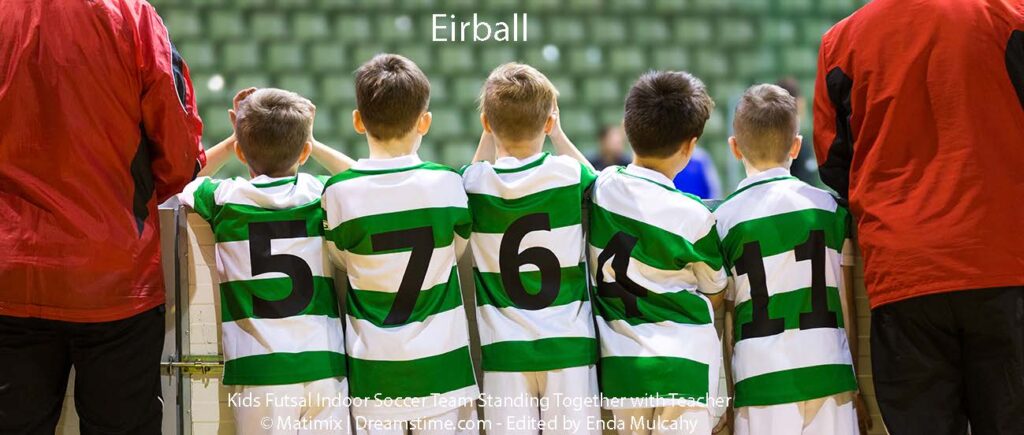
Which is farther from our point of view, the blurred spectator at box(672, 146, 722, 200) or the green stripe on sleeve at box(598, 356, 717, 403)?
the blurred spectator at box(672, 146, 722, 200)

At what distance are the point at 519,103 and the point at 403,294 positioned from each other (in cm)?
45

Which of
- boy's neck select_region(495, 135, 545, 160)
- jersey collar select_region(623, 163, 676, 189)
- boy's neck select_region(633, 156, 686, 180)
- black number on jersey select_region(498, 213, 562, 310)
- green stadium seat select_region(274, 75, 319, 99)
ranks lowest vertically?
black number on jersey select_region(498, 213, 562, 310)

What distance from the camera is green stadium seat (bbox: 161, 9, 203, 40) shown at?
5457mm

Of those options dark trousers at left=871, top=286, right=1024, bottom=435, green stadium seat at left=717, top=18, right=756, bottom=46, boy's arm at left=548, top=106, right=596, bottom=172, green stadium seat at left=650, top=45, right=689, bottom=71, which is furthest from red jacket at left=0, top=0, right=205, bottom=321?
green stadium seat at left=717, top=18, right=756, bottom=46

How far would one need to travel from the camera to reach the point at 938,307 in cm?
170

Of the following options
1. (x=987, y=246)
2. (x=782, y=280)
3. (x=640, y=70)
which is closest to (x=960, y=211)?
(x=987, y=246)

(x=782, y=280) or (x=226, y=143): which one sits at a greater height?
(x=226, y=143)

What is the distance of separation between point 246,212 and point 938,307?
4.34 feet

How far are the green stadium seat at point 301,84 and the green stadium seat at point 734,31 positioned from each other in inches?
97.7

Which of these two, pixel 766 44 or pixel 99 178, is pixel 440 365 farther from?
pixel 766 44

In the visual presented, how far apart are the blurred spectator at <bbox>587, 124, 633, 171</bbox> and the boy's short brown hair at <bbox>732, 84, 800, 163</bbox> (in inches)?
104

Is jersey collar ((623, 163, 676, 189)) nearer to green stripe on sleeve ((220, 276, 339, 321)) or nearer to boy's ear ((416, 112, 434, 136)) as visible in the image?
boy's ear ((416, 112, 434, 136))

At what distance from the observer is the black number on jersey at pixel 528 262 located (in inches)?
72.4

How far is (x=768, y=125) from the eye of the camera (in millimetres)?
1977
